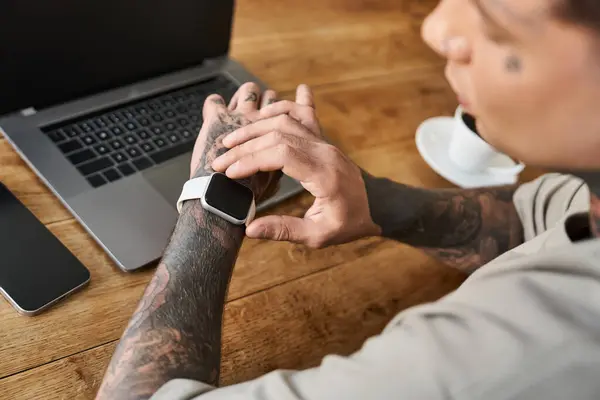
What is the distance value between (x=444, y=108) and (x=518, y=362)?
72cm

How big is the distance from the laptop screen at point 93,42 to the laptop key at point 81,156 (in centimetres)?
10

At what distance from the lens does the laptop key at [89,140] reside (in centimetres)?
76

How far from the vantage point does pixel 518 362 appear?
0.43 metres

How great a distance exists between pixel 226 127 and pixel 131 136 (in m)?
0.14

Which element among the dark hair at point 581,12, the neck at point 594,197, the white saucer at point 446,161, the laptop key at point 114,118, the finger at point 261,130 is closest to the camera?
the dark hair at point 581,12

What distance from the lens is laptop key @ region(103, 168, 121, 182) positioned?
0.73 meters

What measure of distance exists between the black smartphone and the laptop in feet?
0.14

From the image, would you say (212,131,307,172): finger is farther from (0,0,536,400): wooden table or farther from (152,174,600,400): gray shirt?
(152,174,600,400): gray shirt

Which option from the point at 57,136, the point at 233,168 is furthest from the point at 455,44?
the point at 57,136

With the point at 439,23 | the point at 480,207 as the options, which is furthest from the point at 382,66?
the point at 439,23

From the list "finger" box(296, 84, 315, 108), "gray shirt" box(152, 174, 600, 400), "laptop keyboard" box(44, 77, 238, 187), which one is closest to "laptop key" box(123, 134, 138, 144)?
"laptop keyboard" box(44, 77, 238, 187)

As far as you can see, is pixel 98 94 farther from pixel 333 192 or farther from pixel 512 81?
pixel 512 81

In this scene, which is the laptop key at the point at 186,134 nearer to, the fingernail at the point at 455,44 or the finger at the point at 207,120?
the finger at the point at 207,120

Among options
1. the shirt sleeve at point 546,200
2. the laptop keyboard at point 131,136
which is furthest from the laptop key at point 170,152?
the shirt sleeve at point 546,200
